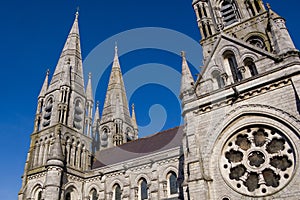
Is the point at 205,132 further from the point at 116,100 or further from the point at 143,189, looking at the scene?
the point at 116,100

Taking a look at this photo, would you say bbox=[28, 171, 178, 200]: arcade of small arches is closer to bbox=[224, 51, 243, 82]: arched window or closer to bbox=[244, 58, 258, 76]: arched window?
bbox=[224, 51, 243, 82]: arched window

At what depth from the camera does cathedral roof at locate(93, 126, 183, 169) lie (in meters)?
24.7

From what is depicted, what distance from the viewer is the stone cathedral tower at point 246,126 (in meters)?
11.8

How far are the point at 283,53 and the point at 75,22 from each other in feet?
107

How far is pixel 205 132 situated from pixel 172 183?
28.9ft

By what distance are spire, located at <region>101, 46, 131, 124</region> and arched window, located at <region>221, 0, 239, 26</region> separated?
70.4 feet

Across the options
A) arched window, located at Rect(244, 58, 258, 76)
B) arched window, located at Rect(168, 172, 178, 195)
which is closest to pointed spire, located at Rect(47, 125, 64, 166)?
arched window, located at Rect(168, 172, 178, 195)

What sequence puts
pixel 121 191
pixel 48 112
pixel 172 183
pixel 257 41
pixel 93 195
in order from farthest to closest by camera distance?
pixel 48 112 < pixel 93 195 < pixel 121 191 < pixel 257 41 < pixel 172 183

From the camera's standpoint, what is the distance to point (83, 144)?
95.5ft

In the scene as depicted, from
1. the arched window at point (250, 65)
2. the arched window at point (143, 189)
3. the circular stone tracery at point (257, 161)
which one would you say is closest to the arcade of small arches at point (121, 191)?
the arched window at point (143, 189)

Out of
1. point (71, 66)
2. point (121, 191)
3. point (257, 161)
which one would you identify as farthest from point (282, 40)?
point (71, 66)

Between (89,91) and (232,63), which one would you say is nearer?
(232,63)

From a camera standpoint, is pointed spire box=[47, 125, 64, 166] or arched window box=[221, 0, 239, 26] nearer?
pointed spire box=[47, 125, 64, 166]

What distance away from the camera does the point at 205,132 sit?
14.0 metres
